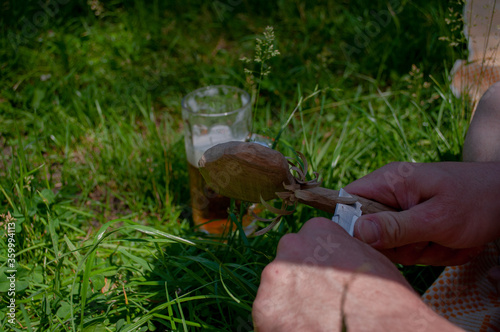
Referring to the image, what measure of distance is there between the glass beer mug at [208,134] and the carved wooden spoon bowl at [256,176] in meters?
0.65

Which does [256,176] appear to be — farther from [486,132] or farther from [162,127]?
[162,127]

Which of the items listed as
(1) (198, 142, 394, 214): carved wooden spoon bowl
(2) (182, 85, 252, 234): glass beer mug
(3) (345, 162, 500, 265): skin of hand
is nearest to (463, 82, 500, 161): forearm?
(3) (345, 162, 500, 265): skin of hand

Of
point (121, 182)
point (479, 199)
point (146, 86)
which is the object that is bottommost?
point (121, 182)

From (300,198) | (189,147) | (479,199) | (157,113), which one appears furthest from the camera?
(157,113)

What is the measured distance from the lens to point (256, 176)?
114cm

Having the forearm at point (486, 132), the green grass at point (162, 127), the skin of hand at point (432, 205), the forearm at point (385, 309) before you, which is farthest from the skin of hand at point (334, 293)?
the forearm at point (486, 132)

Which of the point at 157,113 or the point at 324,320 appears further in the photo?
the point at 157,113

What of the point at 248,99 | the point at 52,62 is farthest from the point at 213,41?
the point at 248,99

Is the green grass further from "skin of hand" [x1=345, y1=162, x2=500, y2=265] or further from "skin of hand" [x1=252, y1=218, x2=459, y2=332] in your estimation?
"skin of hand" [x1=345, y1=162, x2=500, y2=265]

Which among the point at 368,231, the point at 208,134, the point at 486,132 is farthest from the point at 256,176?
the point at 486,132

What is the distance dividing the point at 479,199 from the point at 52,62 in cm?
282

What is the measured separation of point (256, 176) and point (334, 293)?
36cm

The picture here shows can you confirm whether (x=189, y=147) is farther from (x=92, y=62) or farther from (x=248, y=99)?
(x=92, y=62)

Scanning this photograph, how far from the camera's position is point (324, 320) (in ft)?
3.01
